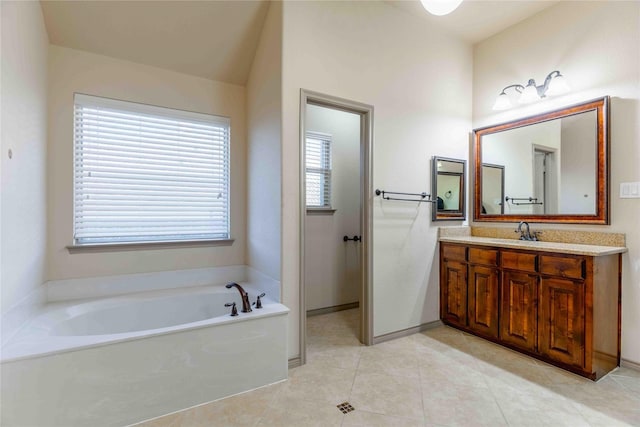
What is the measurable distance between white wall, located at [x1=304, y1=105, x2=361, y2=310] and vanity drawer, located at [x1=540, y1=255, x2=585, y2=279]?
6.03 feet

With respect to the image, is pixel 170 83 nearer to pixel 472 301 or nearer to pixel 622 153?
pixel 472 301

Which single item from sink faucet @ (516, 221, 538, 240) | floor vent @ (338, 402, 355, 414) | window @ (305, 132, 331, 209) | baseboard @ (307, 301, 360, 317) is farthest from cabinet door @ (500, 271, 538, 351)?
window @ (305, 132, 331, 209)

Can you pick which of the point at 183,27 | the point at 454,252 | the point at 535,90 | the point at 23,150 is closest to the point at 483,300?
the point at 454,252

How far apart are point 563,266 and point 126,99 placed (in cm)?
354

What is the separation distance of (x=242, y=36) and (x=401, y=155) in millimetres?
1708

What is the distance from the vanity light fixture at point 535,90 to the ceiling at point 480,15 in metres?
0.63

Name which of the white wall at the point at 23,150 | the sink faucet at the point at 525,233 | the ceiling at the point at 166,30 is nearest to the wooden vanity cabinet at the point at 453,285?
the sink faucet at the point at 525,233

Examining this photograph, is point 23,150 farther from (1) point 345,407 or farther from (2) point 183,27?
(1) point 345,407

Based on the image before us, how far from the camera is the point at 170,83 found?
2629 mm

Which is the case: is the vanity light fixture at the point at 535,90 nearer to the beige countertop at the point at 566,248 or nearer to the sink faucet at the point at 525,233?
the sink faucet at the point at 525,233

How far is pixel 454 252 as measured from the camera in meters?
2.97

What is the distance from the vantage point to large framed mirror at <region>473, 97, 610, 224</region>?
243 centimetres

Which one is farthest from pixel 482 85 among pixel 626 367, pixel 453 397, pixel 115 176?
pixel 115 176

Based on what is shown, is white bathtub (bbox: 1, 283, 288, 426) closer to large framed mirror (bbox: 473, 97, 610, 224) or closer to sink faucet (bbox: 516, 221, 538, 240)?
sink faucet (bbox: 516, 221, 538, 240)
